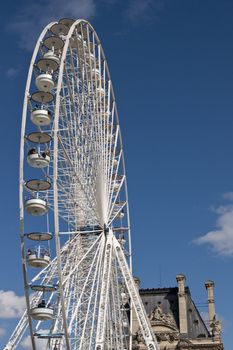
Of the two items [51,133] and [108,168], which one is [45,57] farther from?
[108,168]

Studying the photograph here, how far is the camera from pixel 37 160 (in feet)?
131

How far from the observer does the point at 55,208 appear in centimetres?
3416

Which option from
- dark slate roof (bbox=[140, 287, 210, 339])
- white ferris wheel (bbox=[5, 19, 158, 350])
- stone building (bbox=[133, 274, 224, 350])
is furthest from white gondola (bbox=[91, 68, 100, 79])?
dark slate roof (bbox=[140, 287, 210, 339])

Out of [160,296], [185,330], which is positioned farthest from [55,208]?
[160,296]

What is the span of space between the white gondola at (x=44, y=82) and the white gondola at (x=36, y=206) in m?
7.18

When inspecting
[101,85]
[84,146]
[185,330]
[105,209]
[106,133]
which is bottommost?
[185,330]

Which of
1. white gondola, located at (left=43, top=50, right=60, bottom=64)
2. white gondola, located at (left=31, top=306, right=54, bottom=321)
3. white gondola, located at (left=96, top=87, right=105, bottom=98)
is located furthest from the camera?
white gondola, located at (left=96, top=87, right=105, bottom=98)

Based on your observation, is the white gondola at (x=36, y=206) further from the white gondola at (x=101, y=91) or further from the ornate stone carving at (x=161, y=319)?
the ornate stone carving at (x=161, y=319)

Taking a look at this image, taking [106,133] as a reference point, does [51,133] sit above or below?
below

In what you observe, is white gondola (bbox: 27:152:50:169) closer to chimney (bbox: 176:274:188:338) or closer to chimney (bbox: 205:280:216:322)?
chimney (bbox: 176:274:188:338)

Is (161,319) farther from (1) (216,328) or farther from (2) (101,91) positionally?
(2) (101,91)

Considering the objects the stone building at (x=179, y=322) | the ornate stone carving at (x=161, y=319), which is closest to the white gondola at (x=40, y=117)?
the stone building at (x=179, y=322)

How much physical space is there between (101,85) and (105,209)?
31.8 feet

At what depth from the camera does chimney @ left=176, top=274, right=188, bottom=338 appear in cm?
7144
